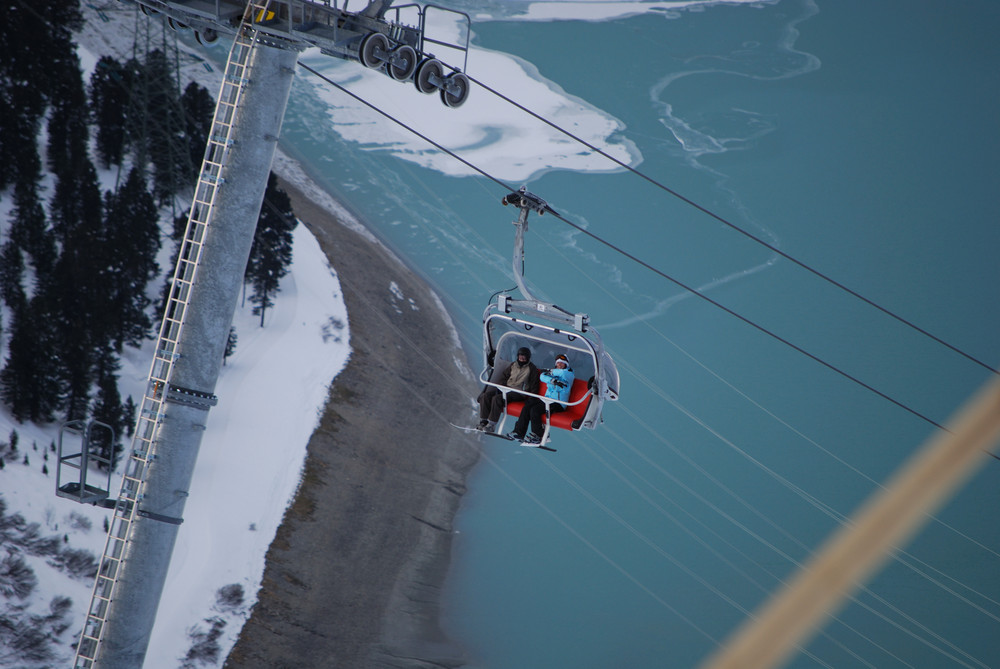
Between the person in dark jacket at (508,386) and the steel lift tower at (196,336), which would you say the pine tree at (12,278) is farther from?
the person in dark jacket at (508,386)

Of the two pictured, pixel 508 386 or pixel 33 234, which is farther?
pixel 33 234

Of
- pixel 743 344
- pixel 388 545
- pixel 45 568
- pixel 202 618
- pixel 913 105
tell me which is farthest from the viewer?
pixel 913 105

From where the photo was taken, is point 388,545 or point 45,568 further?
point 388,545

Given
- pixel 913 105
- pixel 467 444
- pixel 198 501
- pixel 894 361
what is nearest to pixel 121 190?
pixel 198 501

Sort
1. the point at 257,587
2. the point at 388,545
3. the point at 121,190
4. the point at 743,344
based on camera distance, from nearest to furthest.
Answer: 1. the point at 257,587
2. the point at 388,545
3. the point at 121,190
4. the point at 743,344

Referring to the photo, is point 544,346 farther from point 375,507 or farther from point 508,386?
point 375,507

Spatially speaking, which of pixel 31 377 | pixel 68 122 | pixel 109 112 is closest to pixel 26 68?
pixel 68 122

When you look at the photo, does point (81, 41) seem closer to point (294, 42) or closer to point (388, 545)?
point (388, 545)
